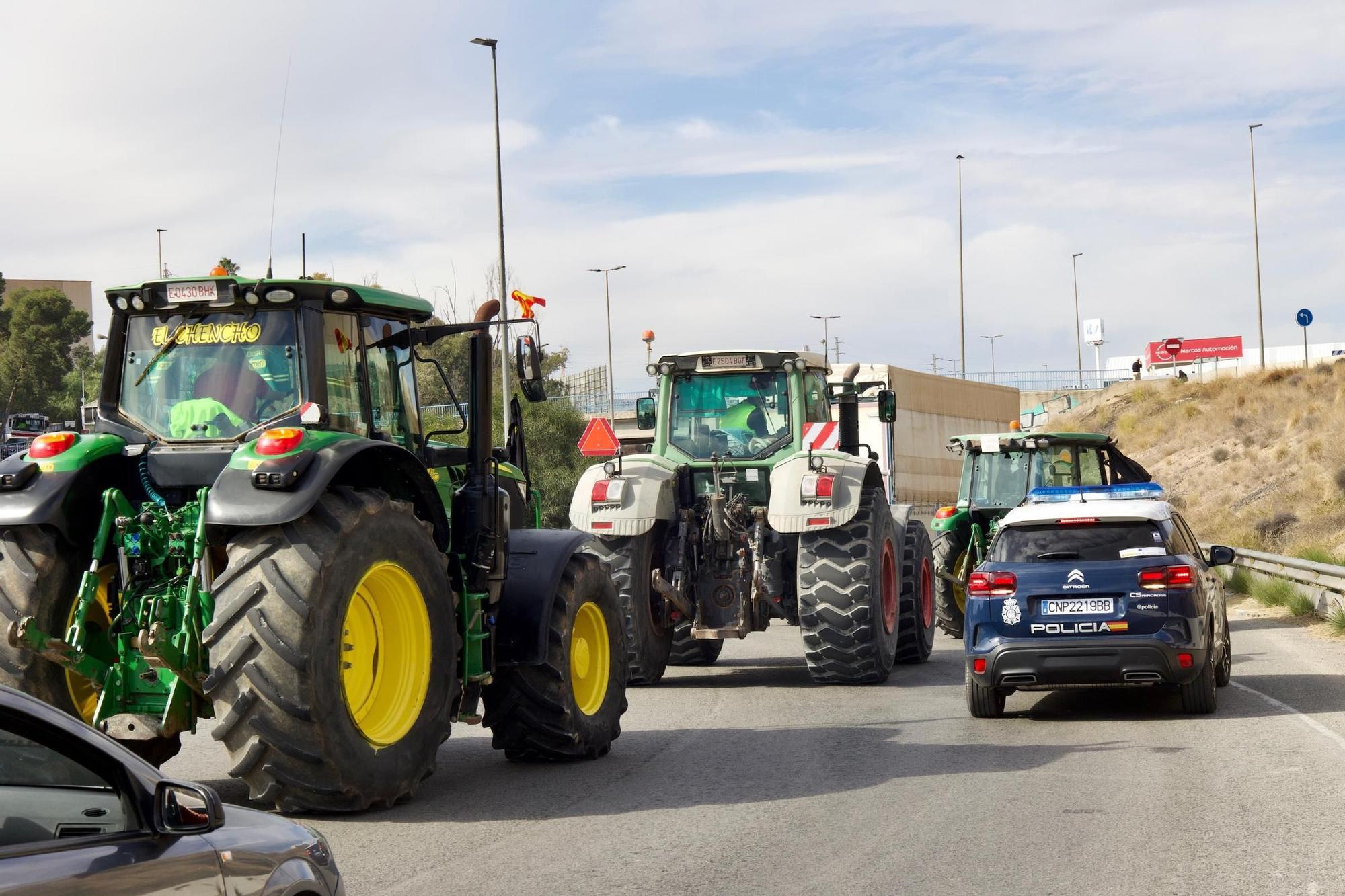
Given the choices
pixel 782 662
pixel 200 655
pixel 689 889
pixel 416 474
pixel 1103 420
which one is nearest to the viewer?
pixel 689 889

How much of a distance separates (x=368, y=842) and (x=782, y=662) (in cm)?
950

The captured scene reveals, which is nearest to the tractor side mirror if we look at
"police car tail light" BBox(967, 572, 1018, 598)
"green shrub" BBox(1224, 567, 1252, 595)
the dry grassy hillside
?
"police car tail light" BBox(967, 572, 1018, 598)

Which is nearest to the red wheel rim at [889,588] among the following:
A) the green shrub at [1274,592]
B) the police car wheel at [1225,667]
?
the police car wheel at [1225,667]

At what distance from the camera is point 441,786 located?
9.37 meters

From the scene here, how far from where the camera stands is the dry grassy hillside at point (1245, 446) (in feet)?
129

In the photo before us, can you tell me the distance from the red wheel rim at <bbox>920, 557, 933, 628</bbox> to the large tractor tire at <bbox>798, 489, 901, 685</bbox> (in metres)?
2.19

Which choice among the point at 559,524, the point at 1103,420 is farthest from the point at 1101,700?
the point at 1103,420

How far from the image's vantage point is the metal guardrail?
64.2ft

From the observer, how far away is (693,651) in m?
16.4

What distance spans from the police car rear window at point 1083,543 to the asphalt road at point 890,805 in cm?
123

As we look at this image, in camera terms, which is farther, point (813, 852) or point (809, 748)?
point (809, 748)

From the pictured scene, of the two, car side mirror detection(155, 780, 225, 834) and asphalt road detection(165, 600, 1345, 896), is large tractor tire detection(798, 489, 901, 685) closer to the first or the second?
asphalt road detection(165, 600, 1345, 896)

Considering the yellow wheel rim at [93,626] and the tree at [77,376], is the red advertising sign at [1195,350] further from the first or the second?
the yellow wheel rim at [93,626]

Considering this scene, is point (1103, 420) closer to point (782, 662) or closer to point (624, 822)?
point (782, 662)
